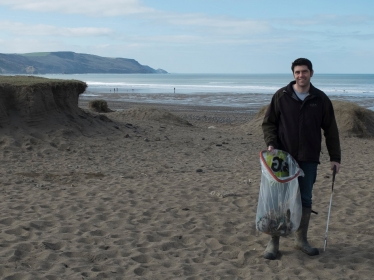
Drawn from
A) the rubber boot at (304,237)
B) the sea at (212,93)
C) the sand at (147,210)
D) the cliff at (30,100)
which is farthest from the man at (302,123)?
the sea at (212,93)

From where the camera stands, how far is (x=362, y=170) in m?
10.7

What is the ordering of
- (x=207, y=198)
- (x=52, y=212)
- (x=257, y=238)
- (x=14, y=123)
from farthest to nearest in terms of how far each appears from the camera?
(x=14, y=123), (x=207, y=198), (x=52, y=212), (x=257, y=238)

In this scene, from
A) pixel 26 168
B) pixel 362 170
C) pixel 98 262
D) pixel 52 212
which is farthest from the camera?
pixel 362 170

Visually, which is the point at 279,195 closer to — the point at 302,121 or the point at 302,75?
the point at 302,121

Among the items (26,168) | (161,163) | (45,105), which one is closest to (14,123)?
(45,105)

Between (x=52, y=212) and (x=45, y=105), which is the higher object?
(x=45, y=105)

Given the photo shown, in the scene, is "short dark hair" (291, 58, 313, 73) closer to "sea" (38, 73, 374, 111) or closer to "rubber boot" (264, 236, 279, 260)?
"rubber boot" (264, 236, 279, 260)

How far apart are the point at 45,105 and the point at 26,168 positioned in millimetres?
3303

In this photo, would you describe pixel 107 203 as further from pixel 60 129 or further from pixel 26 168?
pixel 60 129

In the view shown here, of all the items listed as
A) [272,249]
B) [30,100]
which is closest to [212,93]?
[30,100]

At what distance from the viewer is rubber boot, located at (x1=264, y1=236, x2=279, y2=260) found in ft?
16.5

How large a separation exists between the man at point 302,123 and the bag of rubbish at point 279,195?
0.10 metres

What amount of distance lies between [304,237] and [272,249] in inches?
14.3

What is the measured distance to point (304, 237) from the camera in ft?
17.0
